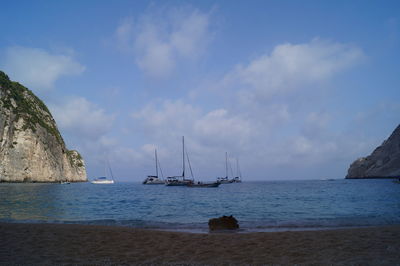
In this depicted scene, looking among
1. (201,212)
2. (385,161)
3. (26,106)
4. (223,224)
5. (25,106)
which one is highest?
(26,106)

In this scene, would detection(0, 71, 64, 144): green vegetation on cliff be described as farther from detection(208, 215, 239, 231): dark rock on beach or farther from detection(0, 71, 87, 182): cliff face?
detection(208, 215, 239, 231): dark rock on beach

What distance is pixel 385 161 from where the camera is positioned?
145 meters

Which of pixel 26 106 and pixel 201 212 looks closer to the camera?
pixel 201 212

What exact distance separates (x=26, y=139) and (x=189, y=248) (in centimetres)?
9733

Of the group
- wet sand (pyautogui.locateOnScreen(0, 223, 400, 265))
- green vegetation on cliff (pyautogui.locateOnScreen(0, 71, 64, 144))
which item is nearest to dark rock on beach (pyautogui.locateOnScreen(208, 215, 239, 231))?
wet sand (pyautogui.locateOnScreen(0, 223, 400, 265))

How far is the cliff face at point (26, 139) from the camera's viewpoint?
87.4 m

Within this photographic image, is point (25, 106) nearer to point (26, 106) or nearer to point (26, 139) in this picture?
point (26, 106)

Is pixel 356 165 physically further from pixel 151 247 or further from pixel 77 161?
pixel 151 247

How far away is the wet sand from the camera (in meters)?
8.58

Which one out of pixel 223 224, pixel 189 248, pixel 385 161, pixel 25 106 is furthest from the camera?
pixel 385 161

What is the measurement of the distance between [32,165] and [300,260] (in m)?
103

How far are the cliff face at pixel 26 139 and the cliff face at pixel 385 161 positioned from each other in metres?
147

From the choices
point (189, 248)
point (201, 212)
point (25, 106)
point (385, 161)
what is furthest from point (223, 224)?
point (385, 161)

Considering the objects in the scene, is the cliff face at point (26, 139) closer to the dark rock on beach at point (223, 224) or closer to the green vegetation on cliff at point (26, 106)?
the green vegetation on cliff at point (26, 106)
